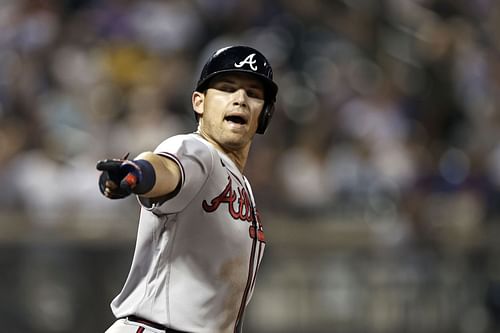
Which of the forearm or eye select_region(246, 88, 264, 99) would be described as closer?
the forearm

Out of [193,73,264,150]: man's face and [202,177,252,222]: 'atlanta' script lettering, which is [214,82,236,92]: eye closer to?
[193,73,264,150]: man's face

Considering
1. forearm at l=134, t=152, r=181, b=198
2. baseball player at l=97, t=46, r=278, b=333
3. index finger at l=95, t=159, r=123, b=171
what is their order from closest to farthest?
index finger at l=95, t=159, r=123, b=171 < forearm at l=134, t=152, r=181, b=198 < baseball player at l=97, t=46, r=278, b=333

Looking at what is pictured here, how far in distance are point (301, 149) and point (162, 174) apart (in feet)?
20.8

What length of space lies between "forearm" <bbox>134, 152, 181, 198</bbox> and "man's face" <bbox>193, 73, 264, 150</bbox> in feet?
1.56

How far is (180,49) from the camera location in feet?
35.2

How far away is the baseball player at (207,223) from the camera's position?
3.68 meters

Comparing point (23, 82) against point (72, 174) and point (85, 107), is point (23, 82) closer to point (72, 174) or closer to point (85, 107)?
point (85, 107)

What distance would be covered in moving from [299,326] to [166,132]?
7.10 feet

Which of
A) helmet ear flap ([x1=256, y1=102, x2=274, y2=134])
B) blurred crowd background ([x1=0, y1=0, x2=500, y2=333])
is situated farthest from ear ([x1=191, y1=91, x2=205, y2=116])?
blurred crowd background ([x1=0, y1=0, x2=500, y2=333])

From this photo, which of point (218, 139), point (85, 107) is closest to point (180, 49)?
point (85, 107)

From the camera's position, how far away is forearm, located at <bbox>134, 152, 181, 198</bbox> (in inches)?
→ 132

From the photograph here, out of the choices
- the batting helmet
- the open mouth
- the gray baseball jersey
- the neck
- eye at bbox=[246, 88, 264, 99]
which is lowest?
the gray baseball jersey

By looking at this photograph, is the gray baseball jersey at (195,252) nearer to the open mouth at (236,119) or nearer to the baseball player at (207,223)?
the baseball player at (207,223)

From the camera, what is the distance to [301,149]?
9.68 metres
